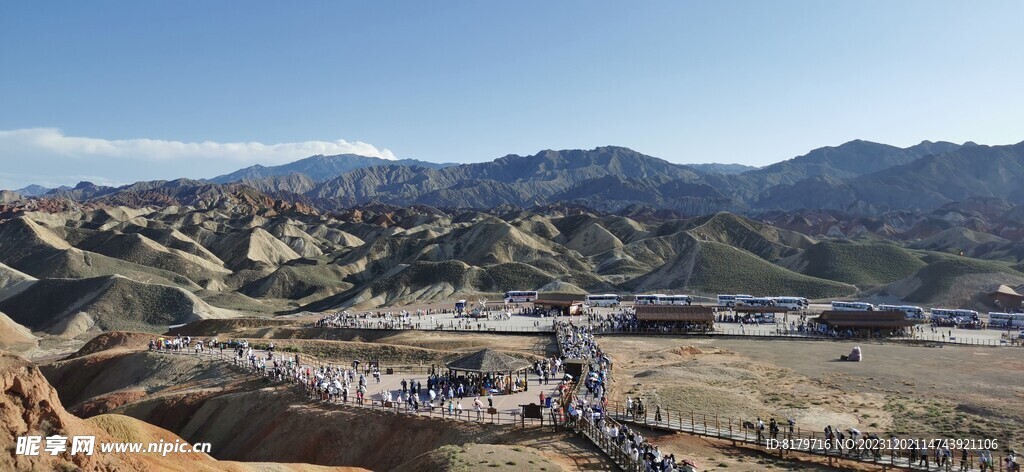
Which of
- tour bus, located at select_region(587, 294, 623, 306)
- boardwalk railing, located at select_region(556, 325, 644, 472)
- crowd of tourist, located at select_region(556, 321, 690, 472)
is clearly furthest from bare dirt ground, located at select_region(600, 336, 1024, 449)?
tour bus, located at select_region(587, 294, 623, 306)

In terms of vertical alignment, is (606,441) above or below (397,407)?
above

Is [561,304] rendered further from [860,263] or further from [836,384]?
[860,263]

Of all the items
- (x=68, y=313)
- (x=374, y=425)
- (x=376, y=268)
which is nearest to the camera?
(x=374, y=425)

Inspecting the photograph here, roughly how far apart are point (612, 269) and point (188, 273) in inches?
3709

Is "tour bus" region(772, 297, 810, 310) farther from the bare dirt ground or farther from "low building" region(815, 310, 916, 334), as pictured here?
the bare dirt ground

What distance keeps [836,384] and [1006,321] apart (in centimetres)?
4406

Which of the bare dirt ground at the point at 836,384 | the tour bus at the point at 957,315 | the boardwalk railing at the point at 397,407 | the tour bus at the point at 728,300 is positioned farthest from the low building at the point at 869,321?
the boardwalk railing at the point at 397,407

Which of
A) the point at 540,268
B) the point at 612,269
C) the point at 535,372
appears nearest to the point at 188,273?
the point at 540,268

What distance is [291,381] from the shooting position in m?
40.2

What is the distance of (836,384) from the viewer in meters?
45.0

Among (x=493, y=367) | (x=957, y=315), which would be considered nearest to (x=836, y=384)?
(x=493, y=367)

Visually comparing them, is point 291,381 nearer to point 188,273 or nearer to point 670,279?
point 670,279

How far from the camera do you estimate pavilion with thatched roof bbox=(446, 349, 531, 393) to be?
36.4 meters

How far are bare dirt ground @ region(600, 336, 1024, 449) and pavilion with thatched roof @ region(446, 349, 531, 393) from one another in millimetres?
6128
